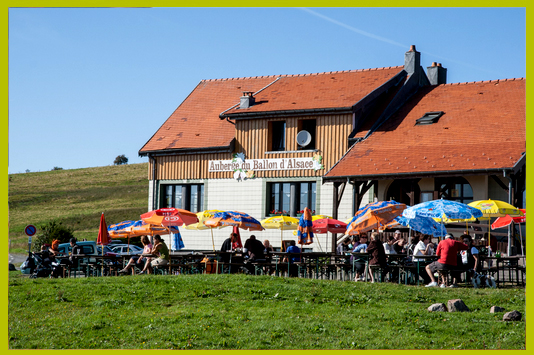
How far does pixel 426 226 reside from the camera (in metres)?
19.4

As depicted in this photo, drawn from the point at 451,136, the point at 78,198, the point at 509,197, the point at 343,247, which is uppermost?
the point at 451,136

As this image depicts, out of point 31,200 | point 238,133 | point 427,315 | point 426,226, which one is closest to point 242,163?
point 238,133

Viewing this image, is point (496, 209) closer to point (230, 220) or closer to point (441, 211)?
point (441, 211)

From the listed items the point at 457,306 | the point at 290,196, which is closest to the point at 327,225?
the point at 290,196

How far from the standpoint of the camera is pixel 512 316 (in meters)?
12.8

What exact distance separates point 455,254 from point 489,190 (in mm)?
8316

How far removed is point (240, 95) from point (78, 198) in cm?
4898

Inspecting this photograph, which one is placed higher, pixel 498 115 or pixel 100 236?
pixel 498 115

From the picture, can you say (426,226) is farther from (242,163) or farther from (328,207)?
(242,163)

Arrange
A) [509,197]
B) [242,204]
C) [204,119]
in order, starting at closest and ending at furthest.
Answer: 1. [509,197]
2. [242,204]
3. [204,119]

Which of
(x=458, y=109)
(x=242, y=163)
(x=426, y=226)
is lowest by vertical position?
(x=426, y=226)

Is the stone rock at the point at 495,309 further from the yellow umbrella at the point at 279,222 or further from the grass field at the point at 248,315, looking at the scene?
the yellow umbrella at the point at 279,222

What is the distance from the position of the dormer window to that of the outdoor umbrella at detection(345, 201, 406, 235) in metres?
9.47

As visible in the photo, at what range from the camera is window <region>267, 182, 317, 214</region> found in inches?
1156
